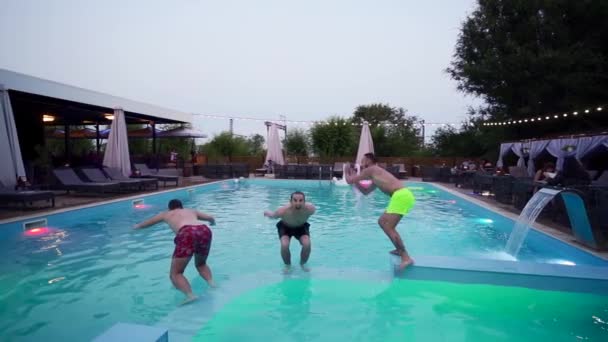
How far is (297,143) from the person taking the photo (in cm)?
2688

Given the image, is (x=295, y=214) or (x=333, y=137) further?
(x=333, y=137)

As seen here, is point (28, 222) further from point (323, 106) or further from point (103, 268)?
point (323, 106)

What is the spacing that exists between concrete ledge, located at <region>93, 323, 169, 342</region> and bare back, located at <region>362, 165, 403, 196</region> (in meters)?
3.20

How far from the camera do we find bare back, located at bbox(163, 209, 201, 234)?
13.0ft

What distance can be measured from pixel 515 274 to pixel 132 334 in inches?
149

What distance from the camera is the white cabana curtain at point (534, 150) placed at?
38.7ft

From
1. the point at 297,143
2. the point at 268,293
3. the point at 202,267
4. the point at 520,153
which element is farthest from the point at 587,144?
the point at 297,143

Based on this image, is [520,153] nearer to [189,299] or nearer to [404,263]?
[404,263]

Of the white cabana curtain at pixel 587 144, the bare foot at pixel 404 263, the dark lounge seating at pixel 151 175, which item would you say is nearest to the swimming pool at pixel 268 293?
the bare foot at pixel 404 263

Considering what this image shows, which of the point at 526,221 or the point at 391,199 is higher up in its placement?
the point at 391,199

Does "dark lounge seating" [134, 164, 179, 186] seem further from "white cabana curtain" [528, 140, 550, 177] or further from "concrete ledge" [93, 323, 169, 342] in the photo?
"concrete ledge" [93, 323, 169, 342]

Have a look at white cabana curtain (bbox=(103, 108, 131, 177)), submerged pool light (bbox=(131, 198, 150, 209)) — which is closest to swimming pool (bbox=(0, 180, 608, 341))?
submerged pool light (bbox=(131, 198, 150, 209))

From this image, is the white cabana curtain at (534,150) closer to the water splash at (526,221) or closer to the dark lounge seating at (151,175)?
the water splash at (526,221)

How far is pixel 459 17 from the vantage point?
2167 cm
